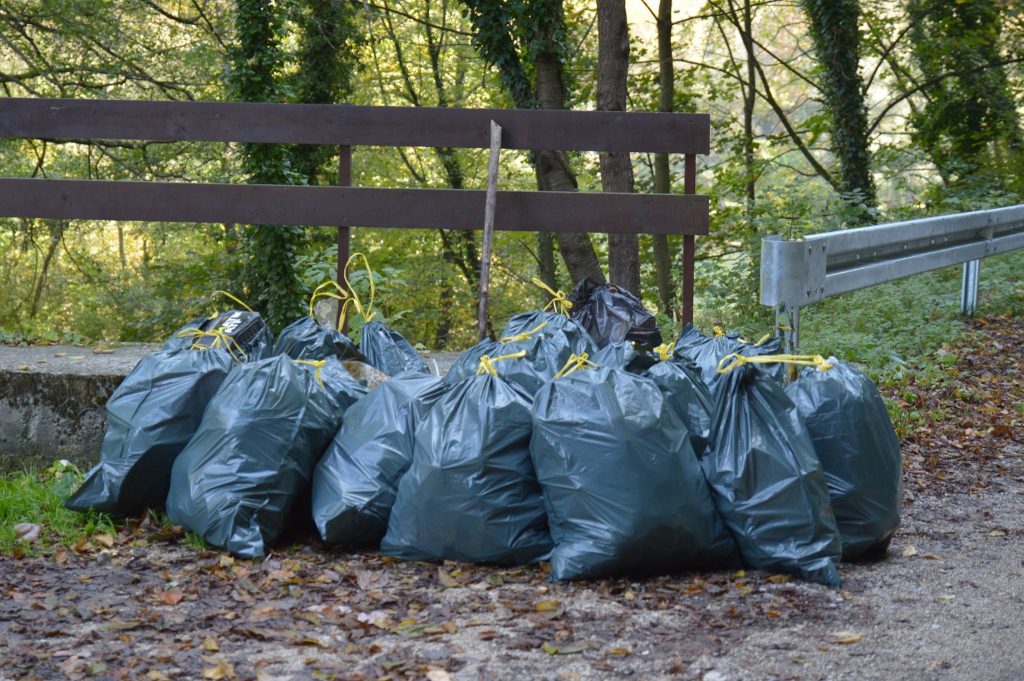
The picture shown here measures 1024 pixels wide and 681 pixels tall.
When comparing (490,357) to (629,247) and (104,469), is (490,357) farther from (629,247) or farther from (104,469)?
(629,247)

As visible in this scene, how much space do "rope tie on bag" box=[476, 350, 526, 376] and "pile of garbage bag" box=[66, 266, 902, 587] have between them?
0.05ft

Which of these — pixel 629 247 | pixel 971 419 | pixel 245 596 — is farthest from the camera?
pixel 629 247

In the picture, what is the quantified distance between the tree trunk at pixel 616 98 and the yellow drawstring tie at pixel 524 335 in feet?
18.1

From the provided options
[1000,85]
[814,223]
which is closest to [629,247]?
[814,223]

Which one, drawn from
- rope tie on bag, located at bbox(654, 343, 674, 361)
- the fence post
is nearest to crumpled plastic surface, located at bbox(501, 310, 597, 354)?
rope tie on bag, located at bbox(654, 343, 674, 361)

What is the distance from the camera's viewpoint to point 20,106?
5660 millimetres

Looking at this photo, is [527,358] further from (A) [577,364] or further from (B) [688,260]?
(B) [688,260]

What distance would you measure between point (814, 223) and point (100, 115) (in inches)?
300

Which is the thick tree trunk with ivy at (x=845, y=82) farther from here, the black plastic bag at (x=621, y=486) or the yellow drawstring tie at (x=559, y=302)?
the black plastic bag at (x=621, y=486)

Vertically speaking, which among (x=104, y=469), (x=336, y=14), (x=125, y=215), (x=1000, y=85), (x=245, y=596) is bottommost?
(x=245, y=596)

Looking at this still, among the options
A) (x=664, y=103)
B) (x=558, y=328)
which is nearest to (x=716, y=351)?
(x=558, y=328)

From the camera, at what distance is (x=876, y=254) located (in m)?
5.65

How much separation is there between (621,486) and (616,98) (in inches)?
293

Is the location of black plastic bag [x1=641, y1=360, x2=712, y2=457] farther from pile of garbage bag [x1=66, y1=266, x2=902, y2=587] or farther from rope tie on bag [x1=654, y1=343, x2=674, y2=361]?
rope tie on bag [x1=654, y1=343, x2=674, y2=361]
